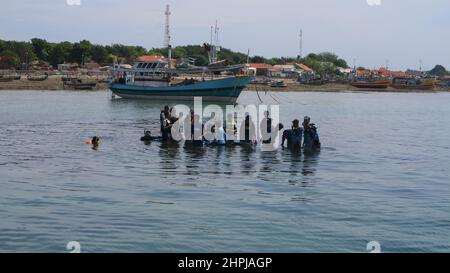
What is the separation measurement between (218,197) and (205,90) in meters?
49.0

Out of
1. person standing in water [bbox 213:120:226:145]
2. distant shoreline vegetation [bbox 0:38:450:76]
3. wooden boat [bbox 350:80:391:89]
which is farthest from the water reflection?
wooden boat [bbox 350:80:391:89]

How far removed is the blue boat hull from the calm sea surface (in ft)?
114

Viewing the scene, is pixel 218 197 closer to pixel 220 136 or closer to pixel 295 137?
pixel 295 137

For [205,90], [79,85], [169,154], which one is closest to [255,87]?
[205,90]

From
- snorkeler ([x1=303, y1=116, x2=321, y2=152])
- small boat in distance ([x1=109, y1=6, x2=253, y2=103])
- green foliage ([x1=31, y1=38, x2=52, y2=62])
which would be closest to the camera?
snorkeler ([x1=303, y1=116, x2=321, y2=152])

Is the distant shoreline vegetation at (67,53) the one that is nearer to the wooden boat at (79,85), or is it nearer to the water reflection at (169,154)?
the wooden boat at (79,85)

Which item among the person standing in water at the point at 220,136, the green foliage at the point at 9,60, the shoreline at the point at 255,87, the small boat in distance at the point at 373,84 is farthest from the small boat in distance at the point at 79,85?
the person standing in water at the point at 220,136

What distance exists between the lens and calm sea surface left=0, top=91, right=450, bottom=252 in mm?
12711

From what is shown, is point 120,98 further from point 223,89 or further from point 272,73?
point 272,73

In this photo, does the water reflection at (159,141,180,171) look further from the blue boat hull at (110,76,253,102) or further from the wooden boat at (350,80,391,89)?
the wooden boat at (350,80,391,89)

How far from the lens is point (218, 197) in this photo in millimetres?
16781
